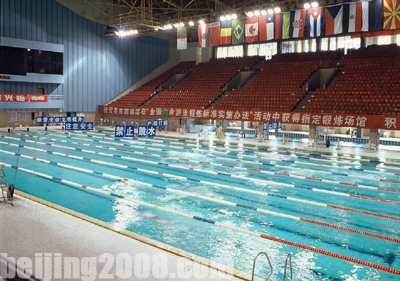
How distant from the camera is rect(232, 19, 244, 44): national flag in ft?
85.5

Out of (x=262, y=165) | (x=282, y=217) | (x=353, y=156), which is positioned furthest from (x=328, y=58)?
(x=282, y=217)

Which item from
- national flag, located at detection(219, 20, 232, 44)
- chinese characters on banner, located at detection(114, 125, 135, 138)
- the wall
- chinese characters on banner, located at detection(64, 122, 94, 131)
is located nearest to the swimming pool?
chinese characters on banner, located at detection(114, 125, 135, 138)

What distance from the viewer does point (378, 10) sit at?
71.5ft

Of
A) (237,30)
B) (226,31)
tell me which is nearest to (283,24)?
(237,30)

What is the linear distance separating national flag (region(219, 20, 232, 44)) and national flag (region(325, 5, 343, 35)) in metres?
6.87

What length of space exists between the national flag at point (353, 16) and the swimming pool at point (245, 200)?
852 centimetres

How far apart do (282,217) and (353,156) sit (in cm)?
1180

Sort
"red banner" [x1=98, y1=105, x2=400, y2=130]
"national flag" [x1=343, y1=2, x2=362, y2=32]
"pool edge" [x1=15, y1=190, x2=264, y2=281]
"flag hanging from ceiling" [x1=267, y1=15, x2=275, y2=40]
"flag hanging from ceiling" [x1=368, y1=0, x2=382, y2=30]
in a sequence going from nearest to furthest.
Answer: "pool edge" [x1=15, y1=190, x2=264, y2=281], "red banner" [x1=98, y1=105, x2=400, y2=130], "flag hanging from ceiling" [x1=368, y1=0, x2=382, y2=30], "national flag" [x1=343, y1=2, x2=362, y2=32], "flag hanging from ceiling" [x1=267, y1=15, x2=275, y2=40]

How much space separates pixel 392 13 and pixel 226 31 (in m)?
10.7

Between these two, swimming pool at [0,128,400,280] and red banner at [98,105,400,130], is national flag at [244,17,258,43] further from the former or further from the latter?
swimming pool at [0,128,400,280]

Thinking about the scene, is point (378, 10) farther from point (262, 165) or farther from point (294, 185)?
point (294, 185)

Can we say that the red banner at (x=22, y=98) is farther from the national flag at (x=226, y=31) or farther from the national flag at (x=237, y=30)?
the national flag at (x=237, y=30)

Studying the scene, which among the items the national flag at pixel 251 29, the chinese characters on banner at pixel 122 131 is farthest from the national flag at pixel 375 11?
the chinese characters on banner at pixel 122 131

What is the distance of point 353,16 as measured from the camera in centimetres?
2194
